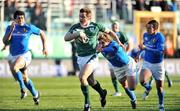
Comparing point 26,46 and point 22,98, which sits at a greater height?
point 26,46

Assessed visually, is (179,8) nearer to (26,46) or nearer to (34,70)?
(34,70)

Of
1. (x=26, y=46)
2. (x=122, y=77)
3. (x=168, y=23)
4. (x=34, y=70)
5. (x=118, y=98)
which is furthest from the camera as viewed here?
(x=168, y=23)

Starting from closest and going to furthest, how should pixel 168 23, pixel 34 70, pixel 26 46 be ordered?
pixel 26 46 → pixel 34 70 → pixel 168 23

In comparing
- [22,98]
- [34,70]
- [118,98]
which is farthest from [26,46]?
[34,70]

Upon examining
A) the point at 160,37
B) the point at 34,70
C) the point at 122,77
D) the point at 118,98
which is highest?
the point at 160,37

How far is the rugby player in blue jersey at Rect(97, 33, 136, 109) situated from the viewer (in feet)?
54.5

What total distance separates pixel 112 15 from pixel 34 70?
16.2 feet

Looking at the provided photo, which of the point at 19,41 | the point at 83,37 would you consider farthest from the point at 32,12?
the point at 83,37

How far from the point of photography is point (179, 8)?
122 ft

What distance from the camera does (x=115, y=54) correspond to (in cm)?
1681

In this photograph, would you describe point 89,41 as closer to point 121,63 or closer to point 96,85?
point 96,85

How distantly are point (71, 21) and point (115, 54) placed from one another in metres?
18.3

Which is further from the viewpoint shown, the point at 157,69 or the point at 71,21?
the point at 71,21

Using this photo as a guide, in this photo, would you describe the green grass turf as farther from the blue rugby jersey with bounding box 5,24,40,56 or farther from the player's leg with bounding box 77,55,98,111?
the blue rugby jersey with bounding box 5,24,40,56
